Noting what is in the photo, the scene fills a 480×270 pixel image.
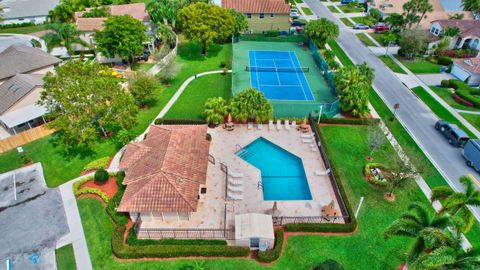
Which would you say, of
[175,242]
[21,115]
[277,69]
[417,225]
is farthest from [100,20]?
[417,225]

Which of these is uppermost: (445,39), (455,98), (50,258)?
(445,39)

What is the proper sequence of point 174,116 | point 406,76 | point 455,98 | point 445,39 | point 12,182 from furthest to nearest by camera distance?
→ 1. point 445,39
2. point 406,76
3. point 455,98
4. point 174,116
5. point 12,182

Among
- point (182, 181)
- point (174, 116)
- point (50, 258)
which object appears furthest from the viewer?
point (174, 116)

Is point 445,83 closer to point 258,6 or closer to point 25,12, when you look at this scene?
point 258,6

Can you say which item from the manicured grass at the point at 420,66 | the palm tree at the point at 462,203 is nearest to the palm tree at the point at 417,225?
the palm tree at the point at 462,203

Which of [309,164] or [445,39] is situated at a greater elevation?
[445,39]

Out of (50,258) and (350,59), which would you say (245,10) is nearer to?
(350,59)

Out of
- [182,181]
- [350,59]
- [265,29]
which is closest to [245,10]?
[265,29]
